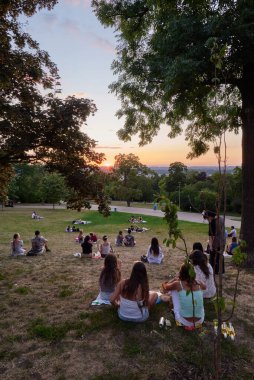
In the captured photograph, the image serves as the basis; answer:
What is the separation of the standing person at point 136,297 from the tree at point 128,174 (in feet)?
151

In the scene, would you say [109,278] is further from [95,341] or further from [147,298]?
[95,341]

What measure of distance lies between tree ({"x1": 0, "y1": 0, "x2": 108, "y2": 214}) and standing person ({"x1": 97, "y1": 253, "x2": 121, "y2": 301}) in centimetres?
272

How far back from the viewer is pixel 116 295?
19.8ft

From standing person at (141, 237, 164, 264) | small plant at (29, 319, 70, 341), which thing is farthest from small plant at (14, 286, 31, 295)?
standing person at (141, 237, 164, 264)

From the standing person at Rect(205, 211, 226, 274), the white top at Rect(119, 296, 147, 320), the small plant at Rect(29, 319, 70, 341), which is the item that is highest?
the standing person at Rect(205, 211, 226, 274)

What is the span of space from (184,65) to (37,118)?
4.44 m

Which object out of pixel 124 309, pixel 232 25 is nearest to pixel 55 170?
pixel 124 309

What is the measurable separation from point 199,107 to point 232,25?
353cm

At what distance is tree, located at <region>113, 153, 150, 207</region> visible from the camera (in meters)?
52.8

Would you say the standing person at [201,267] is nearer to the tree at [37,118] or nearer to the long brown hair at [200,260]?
the long brown hair at [200,260]

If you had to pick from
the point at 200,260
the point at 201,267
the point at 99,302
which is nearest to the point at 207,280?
the point at 201,267

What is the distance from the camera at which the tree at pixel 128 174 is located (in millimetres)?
52756

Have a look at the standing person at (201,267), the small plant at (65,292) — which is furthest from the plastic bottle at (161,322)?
the small plant at (65,292)

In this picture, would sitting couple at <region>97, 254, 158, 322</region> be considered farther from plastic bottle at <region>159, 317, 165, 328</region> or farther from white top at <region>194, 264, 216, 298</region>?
white top at <region>194, 264, 216, 298</region>
